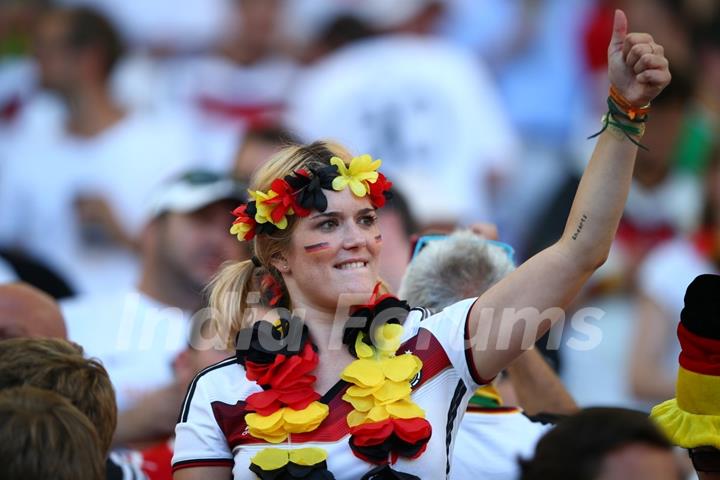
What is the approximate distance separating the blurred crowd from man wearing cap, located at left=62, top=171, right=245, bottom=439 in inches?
29.0

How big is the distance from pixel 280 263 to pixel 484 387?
32.8 inches

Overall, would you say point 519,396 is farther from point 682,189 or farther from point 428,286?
point 682,189

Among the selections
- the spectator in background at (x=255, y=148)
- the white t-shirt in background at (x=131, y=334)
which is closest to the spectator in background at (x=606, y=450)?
the white t-shirt in background at (x=131, y=334)

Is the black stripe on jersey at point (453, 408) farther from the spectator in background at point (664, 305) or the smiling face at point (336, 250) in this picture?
the spectator in background at point (664, 305)

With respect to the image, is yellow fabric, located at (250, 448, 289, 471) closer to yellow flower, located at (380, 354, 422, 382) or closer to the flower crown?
yellow flower, located at (380, 354, 422, 382)

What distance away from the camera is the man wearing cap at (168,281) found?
5719 mm

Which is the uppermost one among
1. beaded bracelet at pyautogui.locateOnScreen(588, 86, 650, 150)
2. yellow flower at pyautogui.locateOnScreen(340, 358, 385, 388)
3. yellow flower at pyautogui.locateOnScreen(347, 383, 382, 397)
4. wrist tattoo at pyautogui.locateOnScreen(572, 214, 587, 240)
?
beaded bracelet at pyautogui.locateOnScreen(588, 86, 650, 150)

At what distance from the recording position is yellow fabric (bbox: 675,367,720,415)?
312 cm

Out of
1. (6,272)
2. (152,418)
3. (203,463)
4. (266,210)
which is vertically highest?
(266,210)

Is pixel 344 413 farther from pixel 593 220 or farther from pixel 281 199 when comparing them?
pixel 593 220

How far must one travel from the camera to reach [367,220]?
3.39m

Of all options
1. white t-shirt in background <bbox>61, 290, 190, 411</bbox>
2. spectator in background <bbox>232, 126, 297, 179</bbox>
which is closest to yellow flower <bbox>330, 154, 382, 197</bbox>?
white t-shirt in background <bbox>61, 290, 190, 411</bbox>

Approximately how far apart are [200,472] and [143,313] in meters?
2.79

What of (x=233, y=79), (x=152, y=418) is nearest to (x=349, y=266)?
(x=152, y=418)
